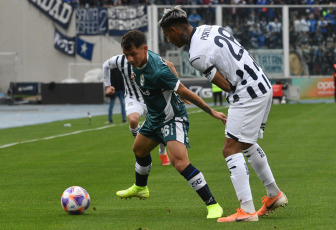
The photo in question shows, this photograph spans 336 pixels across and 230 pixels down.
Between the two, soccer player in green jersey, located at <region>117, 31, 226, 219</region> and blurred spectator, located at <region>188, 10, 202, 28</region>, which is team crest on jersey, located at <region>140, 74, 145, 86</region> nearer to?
soccer player in green jersey, located at <region>117, 31, 226, 219</region>

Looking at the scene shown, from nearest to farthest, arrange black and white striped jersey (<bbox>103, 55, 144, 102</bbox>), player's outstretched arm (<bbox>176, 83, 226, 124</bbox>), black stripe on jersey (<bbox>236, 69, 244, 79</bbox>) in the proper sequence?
black stripe on jersey (<bbox>236, 69, 244, 79</bbox>) < player's outstretched arm (<bbox>176, 83, 226, 124</bbox>) < black and white striped jersey (<bbox>103, 55, 144, 102</bbox>)

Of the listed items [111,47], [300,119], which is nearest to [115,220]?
[300,119]

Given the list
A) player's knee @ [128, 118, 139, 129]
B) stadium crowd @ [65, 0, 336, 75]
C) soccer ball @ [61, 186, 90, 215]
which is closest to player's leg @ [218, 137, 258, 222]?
soccer ball @ [61, 186, 90, 215]

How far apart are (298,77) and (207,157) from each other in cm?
3346

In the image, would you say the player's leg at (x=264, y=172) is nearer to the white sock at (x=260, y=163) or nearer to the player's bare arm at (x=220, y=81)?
the white sock at (x=260, y=163)

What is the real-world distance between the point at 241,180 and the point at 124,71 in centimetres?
609

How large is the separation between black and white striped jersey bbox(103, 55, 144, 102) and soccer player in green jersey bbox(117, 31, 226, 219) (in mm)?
4425

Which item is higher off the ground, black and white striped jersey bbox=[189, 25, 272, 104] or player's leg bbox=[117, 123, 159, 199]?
black and white striped jersey bbox=[189, 25, 272, 104]

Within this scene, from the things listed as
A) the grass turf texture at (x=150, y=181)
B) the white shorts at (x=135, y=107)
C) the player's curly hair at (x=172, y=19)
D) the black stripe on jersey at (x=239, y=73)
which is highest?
the player's curly hair at (x=172, y=19)

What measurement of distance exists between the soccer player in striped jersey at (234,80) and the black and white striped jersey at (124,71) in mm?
5570

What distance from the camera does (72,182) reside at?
11.9m

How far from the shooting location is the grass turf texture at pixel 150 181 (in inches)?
323

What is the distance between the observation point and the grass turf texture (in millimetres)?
8211

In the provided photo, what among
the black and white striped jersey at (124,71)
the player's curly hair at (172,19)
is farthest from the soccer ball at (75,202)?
the black and white striped jersey at (124,71)
